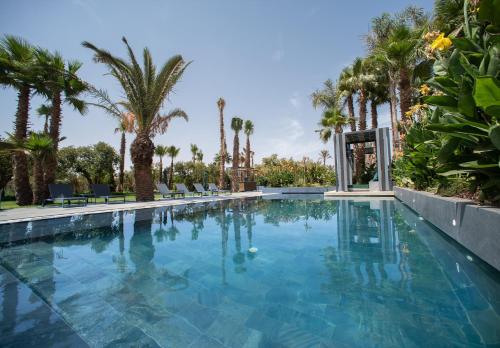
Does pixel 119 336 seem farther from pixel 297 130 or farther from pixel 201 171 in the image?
pixel 201 171

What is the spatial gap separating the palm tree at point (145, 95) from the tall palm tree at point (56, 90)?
8.13 ft

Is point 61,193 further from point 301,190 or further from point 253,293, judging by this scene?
point 301,190

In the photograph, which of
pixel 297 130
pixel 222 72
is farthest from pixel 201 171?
pixel 222 72

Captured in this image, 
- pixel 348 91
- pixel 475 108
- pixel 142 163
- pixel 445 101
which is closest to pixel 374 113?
pixel 348 91

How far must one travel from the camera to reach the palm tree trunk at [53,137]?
1450 centimetres

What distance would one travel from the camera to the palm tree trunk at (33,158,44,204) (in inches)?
550

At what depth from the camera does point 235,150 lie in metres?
33.3

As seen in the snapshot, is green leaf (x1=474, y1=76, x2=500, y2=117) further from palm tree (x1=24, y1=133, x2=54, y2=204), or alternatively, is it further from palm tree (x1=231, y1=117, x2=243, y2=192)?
palm tree (x1=231, y1=117, x2=243, y2=192)

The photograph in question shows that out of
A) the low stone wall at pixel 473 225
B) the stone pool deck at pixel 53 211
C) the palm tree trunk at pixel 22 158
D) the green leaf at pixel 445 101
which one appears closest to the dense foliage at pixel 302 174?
the stone pool deck at pixel 53 211

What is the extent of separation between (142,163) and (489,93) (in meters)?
14.6

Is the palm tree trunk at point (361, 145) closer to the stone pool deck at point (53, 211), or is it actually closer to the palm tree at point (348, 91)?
the palm tree at point (348, 91)

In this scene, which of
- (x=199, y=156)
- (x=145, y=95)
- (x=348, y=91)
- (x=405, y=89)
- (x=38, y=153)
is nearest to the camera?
(x=38, y=153)

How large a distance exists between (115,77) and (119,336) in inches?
575

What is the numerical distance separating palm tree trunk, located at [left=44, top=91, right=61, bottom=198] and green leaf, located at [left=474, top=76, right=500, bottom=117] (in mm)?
17940
